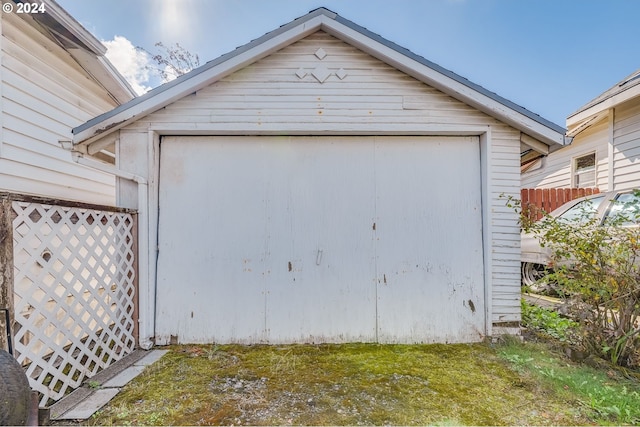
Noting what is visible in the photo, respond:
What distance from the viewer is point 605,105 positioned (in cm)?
588

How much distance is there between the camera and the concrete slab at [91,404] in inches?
82.7

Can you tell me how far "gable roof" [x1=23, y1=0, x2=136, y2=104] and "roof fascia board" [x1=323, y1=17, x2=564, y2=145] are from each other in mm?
3174

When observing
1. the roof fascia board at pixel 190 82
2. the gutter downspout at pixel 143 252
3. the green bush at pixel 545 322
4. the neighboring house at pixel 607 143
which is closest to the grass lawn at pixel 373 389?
the gutter downspout at pixel 143 252

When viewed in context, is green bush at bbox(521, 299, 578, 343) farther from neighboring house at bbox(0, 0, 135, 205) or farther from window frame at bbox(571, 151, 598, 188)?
neighboring house at bbox(0, 0, 135, 205)

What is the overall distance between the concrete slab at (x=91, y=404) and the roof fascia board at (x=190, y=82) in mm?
2560

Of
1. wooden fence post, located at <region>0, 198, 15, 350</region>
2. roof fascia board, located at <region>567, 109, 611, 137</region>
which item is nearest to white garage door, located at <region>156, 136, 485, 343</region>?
wooden fence post, located at <region>0, 198, 15, 350</region>

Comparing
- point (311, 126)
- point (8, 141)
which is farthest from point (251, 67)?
point (8, 141)

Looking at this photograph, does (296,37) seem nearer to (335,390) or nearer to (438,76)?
(438,76)

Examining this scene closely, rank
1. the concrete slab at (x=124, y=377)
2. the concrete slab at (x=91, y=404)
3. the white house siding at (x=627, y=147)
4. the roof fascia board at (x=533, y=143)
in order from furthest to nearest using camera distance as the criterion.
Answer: the white house siding at (x=627, y=147), the roof fascia board at (x=533, y=143), the concrete slab at (x=124, y=377), the concrete slab at (x=91, y=404)

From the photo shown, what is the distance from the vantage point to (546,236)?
3.13 m

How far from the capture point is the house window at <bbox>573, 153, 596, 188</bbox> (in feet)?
22.9

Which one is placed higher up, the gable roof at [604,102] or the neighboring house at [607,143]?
the gable roof at [604,102]

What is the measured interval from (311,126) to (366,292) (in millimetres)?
2055
